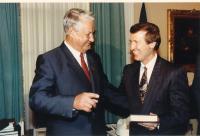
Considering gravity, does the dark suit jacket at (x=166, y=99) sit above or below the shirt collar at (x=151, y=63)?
below

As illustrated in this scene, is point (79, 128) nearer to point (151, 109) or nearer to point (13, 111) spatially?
point (151, 109)

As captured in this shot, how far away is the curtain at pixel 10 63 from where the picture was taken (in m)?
3.58

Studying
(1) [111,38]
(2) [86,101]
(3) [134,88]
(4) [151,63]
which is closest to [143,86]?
(3) [134,88]

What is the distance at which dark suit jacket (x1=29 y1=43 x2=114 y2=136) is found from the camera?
7.28 feet

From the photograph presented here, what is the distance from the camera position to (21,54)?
3.64 meters

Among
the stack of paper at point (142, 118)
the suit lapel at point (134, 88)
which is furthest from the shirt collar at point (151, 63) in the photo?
the stack of paper at point (142, 118)

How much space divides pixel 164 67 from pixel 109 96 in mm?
551

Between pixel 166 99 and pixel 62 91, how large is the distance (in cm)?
74

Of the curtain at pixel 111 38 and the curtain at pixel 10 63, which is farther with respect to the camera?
the curtain at pixel 111 38

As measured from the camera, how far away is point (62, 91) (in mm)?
2357

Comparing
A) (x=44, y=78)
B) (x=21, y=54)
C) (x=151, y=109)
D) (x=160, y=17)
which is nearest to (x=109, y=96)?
(x=151, y=109)

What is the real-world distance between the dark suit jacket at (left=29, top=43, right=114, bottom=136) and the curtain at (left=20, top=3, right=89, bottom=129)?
4.38 ft

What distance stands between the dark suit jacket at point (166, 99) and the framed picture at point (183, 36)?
184 centimetres

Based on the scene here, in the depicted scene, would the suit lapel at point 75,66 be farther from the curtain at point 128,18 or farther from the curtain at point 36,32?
the curtain at point 128,18
